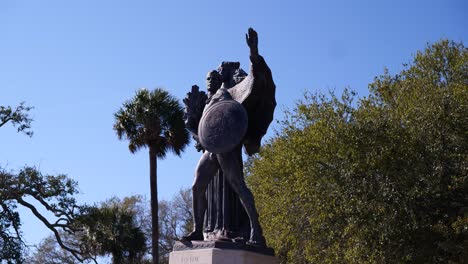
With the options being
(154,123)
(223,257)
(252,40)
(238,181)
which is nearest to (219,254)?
(223,257)

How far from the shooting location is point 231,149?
9.22 meters

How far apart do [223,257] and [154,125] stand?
17.6 m

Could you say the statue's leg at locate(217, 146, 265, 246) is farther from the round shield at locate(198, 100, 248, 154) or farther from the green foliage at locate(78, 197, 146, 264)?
the green foliage at locate(78, 197, 146, 264)

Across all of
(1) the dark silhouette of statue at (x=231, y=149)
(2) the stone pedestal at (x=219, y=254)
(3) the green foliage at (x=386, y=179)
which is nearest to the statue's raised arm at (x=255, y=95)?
(1) the dark silhouette of statue at (x=231, y=149)

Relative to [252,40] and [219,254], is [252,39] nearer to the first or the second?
[252,40]

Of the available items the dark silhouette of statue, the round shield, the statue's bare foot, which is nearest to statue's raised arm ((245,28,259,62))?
the dark silhouette of statue

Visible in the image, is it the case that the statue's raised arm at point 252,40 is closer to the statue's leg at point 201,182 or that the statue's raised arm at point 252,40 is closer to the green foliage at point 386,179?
the statue's leg at point 201,182

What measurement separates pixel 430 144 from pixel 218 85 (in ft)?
Result: 34.8

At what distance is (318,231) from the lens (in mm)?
20891

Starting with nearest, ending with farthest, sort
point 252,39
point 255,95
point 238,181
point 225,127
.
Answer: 1. point 252,39
2. point 225,127
3. point 238,181
4. point 255,95

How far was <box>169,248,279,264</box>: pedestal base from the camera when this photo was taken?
28.4 feet

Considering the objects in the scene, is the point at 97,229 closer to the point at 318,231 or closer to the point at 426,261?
the point at 318,231

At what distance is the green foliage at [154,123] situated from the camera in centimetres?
2600

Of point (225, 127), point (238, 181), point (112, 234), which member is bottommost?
point (238, 181)
